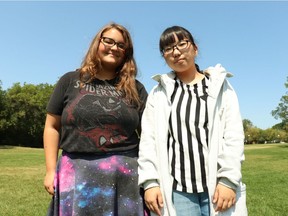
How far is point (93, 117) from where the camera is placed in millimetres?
2688

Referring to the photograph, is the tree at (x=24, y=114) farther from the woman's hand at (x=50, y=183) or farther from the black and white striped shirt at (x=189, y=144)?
the black and white striped shirt at (x=189, y=144)

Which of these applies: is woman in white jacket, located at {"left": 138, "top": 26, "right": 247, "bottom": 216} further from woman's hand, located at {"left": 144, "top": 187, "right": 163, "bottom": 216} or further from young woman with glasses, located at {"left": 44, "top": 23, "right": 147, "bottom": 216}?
young woman with glasses, located at {"left": 44, "top": 23, "right": 147, "bottom": 216}

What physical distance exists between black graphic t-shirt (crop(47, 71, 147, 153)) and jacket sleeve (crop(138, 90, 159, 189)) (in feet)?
0.52

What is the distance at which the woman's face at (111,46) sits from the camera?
9.47ft

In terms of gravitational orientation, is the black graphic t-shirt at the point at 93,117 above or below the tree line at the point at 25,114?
below

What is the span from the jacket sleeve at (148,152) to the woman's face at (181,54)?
33cm

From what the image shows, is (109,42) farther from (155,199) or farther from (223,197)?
(223,197)

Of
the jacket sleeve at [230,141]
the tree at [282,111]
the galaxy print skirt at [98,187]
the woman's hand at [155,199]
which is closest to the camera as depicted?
the jacket sleeve at [230,141]

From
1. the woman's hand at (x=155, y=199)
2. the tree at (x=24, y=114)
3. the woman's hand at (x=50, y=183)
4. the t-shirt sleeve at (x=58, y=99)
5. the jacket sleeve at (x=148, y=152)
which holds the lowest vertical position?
the woman's hand at (x=155, y=199)

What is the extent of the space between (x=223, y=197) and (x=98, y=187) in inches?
37.4

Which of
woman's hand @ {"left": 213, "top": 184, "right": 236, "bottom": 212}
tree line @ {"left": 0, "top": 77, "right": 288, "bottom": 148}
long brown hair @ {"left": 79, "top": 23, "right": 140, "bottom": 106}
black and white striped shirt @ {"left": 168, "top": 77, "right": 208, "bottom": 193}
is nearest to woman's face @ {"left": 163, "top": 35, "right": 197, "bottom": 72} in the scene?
black and white striped shirt @ {"left": 168, "top": 77, "right": 208, "bottom": 193}

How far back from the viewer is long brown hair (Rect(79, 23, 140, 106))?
2862 millimetres

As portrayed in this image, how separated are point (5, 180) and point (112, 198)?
1064 centimetres

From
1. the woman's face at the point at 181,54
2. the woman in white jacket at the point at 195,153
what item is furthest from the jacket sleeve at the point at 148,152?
the woman's face at the point at 181,54
